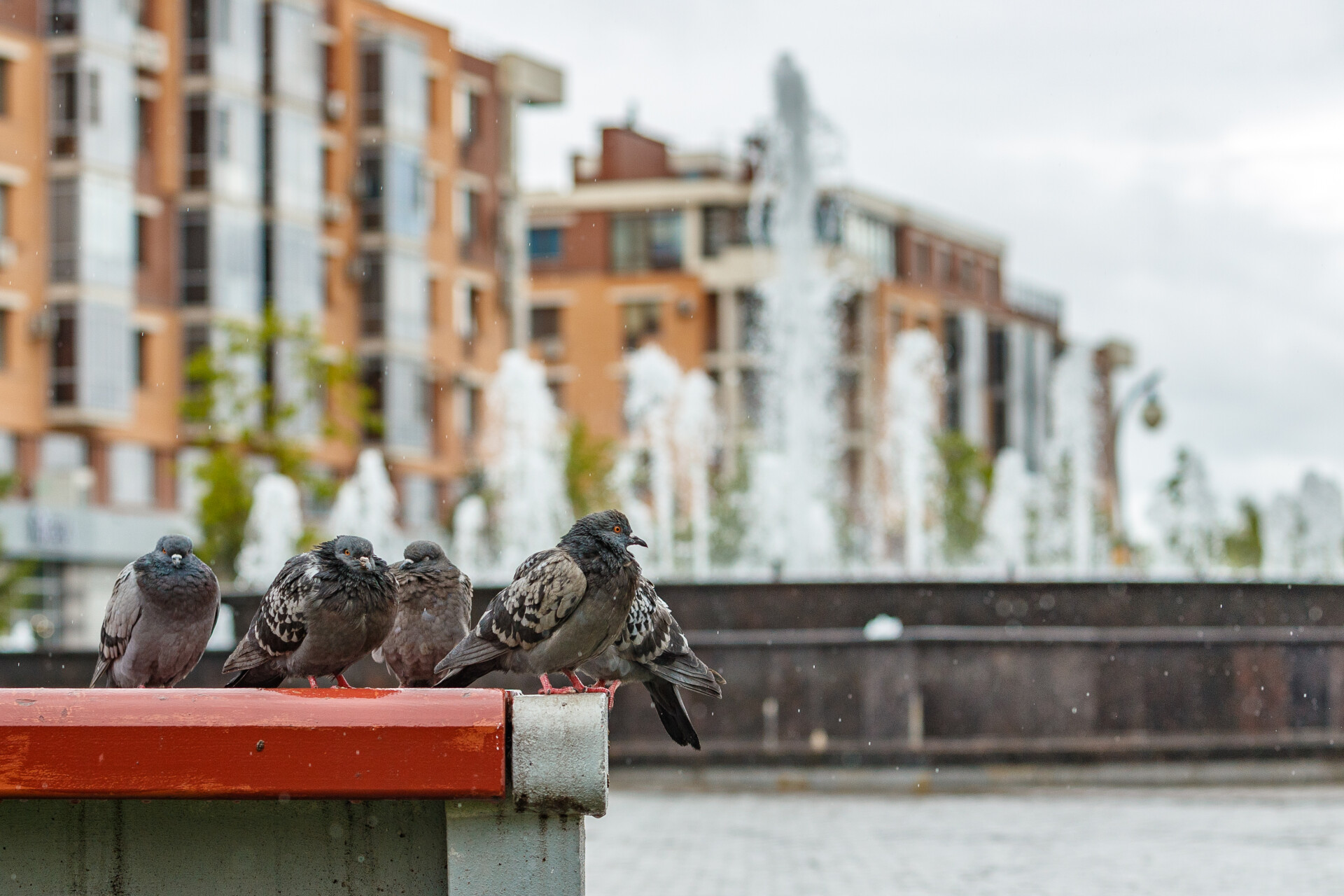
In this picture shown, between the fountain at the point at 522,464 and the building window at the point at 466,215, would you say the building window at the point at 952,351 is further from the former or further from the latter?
the building window at the point at 466,215

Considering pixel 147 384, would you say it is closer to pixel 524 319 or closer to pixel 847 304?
pixel 524 319

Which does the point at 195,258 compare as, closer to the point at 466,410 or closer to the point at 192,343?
the point at 192,343

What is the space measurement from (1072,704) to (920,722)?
43.4 inches

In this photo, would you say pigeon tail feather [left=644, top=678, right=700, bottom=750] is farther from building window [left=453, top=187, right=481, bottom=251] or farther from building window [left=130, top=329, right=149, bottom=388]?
building window [left=453, top=187, right=481, bottom=251]

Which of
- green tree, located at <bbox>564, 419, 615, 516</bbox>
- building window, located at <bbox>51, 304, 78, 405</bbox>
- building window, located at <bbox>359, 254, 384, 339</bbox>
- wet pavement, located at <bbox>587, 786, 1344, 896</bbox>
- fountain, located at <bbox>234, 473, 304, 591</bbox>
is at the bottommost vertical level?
wet pavement, located at <bbox>587, 786, 1344, 896</bbox>

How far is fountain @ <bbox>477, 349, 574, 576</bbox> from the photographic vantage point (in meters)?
47.8

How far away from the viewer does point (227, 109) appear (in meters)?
48.6

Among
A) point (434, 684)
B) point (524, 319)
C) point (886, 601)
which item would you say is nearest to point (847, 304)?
point (524, 319)

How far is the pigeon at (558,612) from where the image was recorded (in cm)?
433

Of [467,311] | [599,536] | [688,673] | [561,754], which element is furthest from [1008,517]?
[561,754]

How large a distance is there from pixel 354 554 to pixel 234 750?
89 cm

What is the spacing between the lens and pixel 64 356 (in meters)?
44.1

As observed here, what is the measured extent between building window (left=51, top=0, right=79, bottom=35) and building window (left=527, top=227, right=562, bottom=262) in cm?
3156

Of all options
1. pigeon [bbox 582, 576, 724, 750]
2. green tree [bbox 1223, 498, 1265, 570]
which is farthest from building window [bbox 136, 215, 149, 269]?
green tree [bbox 1223, 498, 1265, 570]
